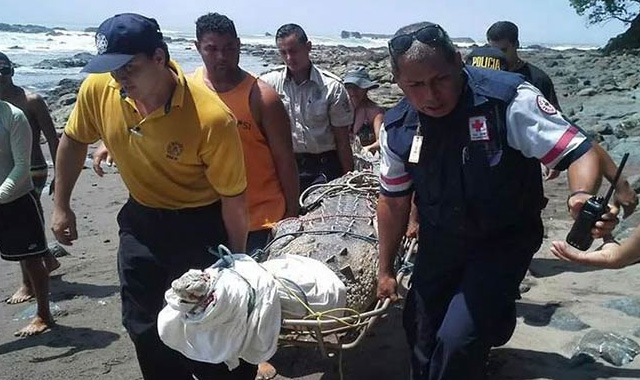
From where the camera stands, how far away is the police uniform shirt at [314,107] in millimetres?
5000

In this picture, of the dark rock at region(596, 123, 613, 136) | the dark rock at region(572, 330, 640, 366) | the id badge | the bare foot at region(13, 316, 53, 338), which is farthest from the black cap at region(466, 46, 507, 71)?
the dark rock at region(596, 123, 613, 136)

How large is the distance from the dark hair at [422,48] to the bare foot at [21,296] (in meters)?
3.95

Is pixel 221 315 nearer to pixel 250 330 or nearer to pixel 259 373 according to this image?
pixel 250 330

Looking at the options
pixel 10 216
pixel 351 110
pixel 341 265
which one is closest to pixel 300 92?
pixel 351 110

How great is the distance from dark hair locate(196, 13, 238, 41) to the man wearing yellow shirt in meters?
0.87

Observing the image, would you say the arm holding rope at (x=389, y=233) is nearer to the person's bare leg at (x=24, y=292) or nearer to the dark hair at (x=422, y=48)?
the dark hair at (x=422, y=48)

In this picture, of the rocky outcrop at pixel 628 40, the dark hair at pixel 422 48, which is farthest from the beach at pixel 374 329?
the rocky outcrop at pixel 628 40

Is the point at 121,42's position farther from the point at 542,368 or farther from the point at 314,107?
the point at 542,368

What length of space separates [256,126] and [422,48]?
1.65 meters

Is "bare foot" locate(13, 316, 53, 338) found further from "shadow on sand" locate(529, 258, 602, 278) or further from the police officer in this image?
"shadow on sand" locate(529, 258, 602, 278)

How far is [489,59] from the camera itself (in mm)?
4820

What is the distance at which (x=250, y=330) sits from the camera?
2928 millimetres

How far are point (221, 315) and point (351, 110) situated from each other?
255cm

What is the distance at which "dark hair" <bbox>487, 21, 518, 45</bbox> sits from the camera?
525 cm
